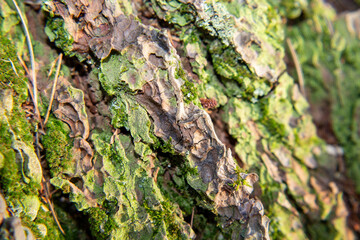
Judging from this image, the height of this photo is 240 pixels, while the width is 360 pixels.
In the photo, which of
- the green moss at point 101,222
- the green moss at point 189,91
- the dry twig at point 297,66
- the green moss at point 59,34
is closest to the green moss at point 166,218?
the green moss at point 101,222

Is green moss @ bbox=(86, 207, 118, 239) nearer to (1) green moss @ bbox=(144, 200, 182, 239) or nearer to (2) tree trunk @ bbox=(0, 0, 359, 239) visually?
(2) tree trunk @ bbox=(0, 0, 359, 239)

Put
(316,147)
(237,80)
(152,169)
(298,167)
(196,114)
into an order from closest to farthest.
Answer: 1. (196,114)
2. (152,169)
3. (237,80)
4. (298,167)
5. (316,147)

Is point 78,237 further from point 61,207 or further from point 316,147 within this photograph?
point 316,147

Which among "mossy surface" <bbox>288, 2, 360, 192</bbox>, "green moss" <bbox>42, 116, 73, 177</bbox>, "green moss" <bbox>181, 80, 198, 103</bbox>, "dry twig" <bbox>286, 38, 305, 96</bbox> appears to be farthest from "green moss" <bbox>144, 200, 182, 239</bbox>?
"mossy surface" <bbox>288, 2, 360, 192</bbox>

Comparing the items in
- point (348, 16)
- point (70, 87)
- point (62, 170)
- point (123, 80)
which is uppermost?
point (348, 16)

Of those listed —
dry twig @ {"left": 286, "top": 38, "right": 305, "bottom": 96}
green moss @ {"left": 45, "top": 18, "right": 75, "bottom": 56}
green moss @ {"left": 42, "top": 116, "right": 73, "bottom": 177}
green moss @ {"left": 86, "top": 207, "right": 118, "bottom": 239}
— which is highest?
dry twig @ {"left": 286, "top": 38, "right": 305, "bottom": 96}

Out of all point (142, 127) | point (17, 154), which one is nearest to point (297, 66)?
point (142, 127)

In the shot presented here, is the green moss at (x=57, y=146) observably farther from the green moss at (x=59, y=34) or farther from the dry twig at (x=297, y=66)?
the dry twig at (x=297, y=66)

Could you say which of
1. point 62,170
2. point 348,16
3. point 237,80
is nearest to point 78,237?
point 62,170
